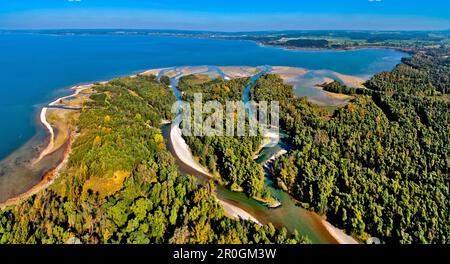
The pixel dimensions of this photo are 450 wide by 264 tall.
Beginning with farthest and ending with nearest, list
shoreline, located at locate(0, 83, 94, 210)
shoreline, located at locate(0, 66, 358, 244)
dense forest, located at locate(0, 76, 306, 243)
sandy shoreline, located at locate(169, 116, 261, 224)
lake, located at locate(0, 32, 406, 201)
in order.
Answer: lake, located at locate(0, 32, 406, 201)
shoreline, located at locate(0, 83, 94, 210)
sandy shoreline, located at locate(169, 116, 261, 224)
shoreline, located at locate(0, 66, 358, 244)
dense forest, located at locate(0, 76, 306, 243)

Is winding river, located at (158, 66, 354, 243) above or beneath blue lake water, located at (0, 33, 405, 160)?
beneath

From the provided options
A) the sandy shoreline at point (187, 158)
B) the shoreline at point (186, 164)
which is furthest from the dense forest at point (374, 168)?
Result: the sandy shoreline at point (187, 158)

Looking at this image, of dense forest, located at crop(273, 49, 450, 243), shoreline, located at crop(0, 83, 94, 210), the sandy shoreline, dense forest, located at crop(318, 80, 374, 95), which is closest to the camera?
dense forest, located at crop(273, 49, 450, 243)

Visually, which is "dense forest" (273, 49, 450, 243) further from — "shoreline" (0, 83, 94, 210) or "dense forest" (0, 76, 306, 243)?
"shoreline" (0, 83, 94, 210)

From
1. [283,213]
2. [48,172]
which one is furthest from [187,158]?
[48,172]

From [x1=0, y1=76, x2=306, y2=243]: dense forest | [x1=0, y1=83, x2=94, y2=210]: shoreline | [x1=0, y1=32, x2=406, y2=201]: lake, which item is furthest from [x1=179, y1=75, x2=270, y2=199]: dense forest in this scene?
[x1=0, y1=32, x2=406, y2=201]: lake

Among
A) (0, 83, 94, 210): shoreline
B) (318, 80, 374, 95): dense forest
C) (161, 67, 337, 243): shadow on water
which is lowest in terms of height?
(161, 67, 337, 243): shadow on water
